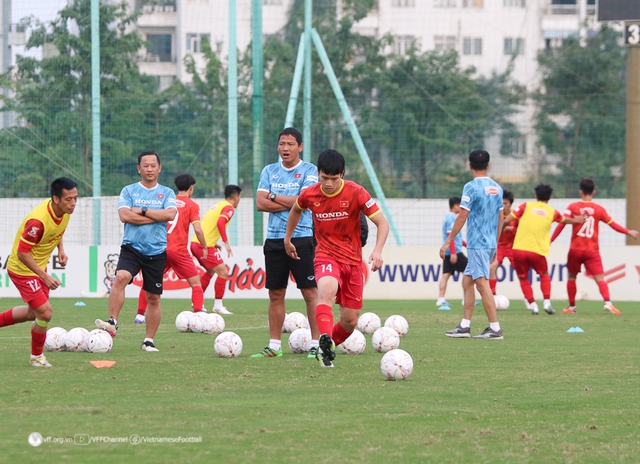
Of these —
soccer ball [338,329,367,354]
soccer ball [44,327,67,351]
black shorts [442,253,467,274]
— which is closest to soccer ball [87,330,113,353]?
soccer ball [44,327,67,351]

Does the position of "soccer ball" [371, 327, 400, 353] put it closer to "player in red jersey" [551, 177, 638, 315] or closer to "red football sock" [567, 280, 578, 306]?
"player in red jersey" [551, 177, 638, 315]

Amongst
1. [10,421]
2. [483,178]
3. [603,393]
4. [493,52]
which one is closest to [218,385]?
[10,421]

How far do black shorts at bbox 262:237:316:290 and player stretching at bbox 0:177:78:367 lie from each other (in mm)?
2032

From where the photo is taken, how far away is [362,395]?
757cm

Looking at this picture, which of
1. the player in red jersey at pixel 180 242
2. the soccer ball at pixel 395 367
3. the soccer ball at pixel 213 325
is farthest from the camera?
the player in red jersey at pixel 180 242

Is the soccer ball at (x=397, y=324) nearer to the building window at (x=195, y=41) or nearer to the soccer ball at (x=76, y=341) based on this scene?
the soccer ball at (x=76, y=341)

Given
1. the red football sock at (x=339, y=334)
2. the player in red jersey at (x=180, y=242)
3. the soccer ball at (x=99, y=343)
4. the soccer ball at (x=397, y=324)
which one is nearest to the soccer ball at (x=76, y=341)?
the soccer ball at (x=99, y=343)

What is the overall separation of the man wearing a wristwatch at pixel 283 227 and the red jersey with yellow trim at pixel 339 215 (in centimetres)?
73

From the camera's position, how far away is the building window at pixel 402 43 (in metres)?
25.2

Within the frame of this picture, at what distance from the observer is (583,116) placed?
24719mm

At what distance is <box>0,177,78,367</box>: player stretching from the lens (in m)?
9.05

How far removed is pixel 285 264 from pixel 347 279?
101cm

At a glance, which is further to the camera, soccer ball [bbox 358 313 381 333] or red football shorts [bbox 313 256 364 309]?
soccer ball [bbox 358 313 381 333]

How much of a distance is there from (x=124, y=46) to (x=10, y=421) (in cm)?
1910
